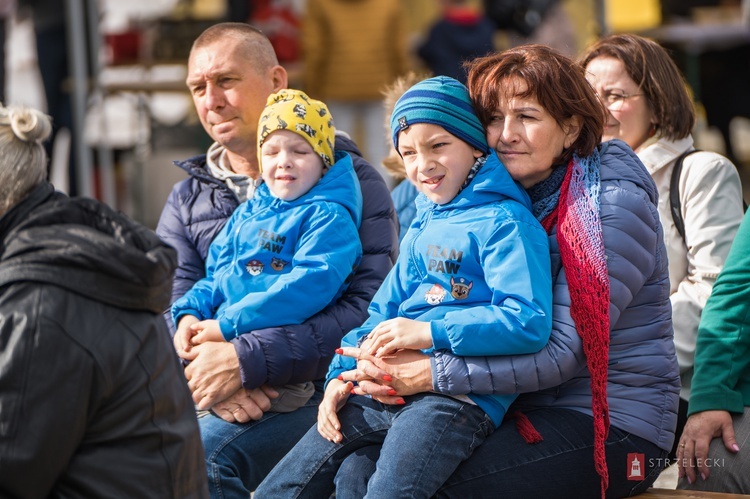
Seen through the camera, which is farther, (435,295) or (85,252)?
(435,295)

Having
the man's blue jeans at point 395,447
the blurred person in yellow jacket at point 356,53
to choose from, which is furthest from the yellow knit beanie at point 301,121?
the blurred person in yellow jacket at point 356,53

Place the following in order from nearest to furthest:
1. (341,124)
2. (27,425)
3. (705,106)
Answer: (27,425), (341,124), (705,106)

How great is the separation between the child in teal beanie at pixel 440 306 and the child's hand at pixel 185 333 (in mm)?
587

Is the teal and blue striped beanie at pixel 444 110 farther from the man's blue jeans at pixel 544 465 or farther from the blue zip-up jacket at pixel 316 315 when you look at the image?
the man's blue jeans at pixel 544 465

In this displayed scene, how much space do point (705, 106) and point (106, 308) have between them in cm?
897

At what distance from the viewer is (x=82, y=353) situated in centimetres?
216

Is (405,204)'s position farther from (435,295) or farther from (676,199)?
(435,295)

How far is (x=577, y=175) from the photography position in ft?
9.70

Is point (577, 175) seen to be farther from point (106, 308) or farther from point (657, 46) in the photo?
point (106, 308)

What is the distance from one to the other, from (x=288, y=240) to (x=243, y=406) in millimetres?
538

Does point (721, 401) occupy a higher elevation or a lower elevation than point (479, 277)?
lower

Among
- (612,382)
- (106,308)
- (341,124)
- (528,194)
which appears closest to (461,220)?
(528,194)

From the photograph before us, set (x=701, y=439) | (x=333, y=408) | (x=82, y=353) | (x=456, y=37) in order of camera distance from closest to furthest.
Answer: (x=82, y=353)
(x=333, y=408)
(x=701, y=439)
(x=456, y=37)

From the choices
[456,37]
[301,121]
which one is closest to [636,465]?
[301,121]
